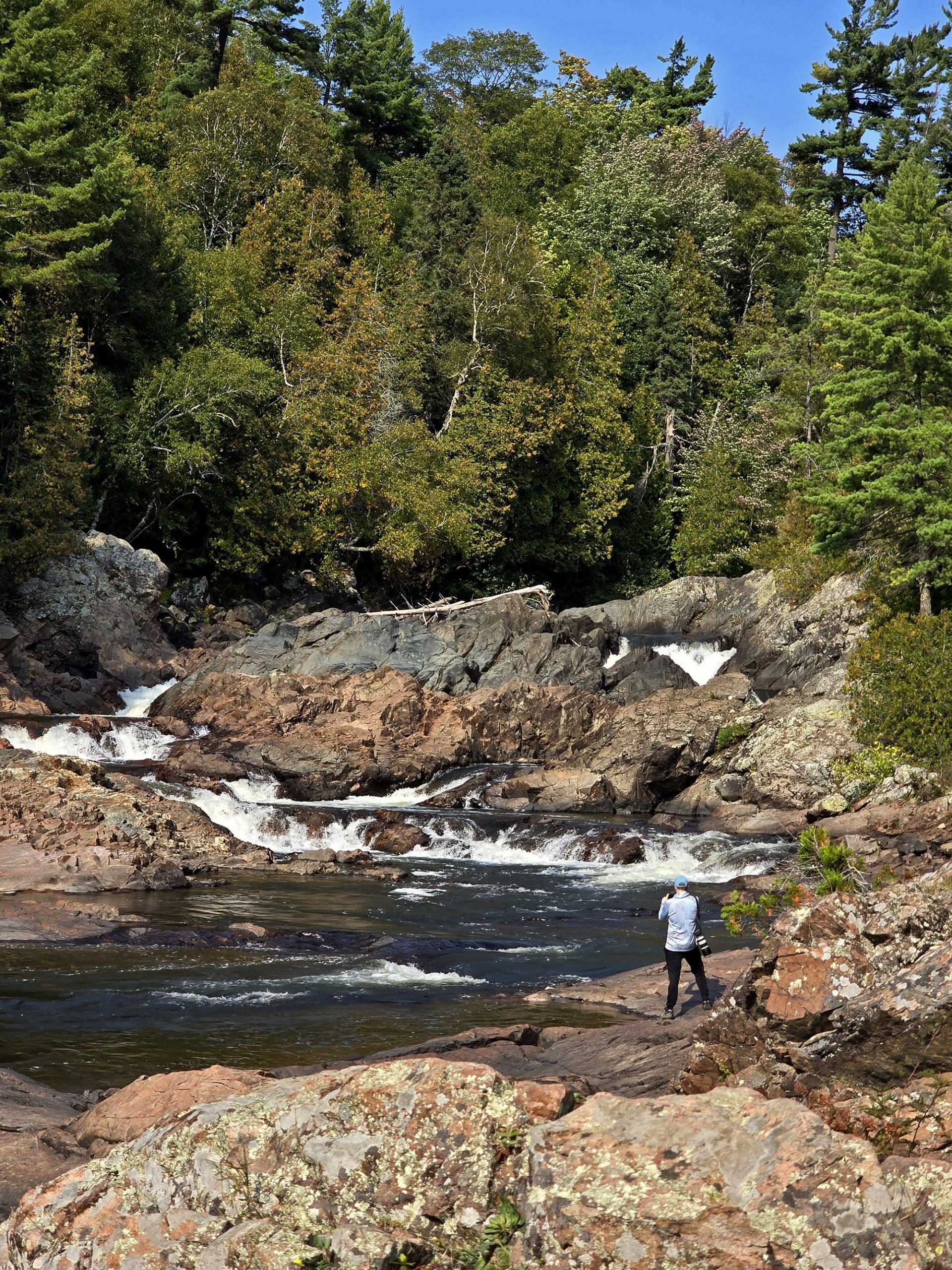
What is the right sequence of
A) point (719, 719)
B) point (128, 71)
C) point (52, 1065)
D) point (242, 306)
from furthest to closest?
point (128, 71)
point (242, 306)
point (719, 719)
point (52, 1065)

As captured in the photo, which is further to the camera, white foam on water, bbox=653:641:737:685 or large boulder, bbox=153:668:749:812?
white foam on water, bbox=653:641:737:685

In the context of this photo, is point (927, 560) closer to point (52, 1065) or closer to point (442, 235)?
point (52, 1065)

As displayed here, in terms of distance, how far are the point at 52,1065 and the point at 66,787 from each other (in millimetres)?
10822

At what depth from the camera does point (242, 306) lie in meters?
47.4

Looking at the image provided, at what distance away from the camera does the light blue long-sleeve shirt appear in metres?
12.5

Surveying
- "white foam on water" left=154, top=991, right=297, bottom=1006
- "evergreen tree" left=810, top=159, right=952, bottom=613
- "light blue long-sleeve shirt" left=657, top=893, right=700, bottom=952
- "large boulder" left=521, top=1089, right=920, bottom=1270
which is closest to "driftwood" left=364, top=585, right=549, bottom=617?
"evergreen tree" left=810, top=159, right=952, bottom=613

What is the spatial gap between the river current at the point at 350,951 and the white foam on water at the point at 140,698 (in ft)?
21.5

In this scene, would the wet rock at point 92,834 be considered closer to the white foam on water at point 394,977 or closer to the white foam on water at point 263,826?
the white foam on water at point 263,826

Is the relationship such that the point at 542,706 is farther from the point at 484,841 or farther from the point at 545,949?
the point at 545,949

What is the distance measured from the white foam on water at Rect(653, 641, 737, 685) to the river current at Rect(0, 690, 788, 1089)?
1279 centimetres

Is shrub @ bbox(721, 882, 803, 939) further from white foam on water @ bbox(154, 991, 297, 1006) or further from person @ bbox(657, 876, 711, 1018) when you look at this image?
white foam on water @ bbox(154, 991, 297, 1006)

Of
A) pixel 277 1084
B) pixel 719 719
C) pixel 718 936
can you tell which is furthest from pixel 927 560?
pixel 277 1084

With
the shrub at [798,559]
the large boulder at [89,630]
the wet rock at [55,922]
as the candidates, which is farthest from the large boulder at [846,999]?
the large boulder at [89,630]

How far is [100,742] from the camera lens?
29.9 metres
